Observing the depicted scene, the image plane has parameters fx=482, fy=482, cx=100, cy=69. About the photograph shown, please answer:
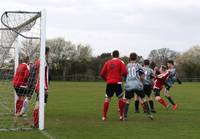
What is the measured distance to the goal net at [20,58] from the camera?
40.1ft

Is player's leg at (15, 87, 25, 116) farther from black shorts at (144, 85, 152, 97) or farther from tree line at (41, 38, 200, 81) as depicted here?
tree line at (41, 38, 200, 81)

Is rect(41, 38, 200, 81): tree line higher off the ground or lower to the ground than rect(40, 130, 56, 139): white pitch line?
higher

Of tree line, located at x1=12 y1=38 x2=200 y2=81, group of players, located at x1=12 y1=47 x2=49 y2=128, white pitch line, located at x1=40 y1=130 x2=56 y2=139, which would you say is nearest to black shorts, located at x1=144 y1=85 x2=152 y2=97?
group of players, located at x1=12 y1=47 x2=49 y2=128

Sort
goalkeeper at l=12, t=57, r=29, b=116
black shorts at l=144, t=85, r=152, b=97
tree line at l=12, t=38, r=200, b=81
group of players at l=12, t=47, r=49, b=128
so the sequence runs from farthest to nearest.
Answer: tree line at l=12, t=38, r=200, b=81 → black shorts at l=144, t=85, r=152, b=97 → goalkeeper at l=12, t=57, r=29, b=116 → group of players at l=12, t=47, r=49, b=128

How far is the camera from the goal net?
12.2m

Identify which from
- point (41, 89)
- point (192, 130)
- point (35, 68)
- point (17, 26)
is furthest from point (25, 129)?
point (192, 130)

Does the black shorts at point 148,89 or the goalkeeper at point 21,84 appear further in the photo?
the black shorts at point 148,89

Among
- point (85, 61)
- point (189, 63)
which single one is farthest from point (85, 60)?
point (189, 63)

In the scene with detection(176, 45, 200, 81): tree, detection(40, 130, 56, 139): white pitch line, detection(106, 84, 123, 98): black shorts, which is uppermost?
detection(176, 45, 200, 81): tree

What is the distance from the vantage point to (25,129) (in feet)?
39.5

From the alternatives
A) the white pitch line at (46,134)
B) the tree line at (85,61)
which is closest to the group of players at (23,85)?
the white pitch line at (46,134)

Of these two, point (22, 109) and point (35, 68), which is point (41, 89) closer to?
point (35, 68)

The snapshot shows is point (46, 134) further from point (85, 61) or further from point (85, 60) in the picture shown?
point (85, 60)

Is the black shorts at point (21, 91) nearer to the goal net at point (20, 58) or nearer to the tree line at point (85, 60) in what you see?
the goal net at point (20, 58)
